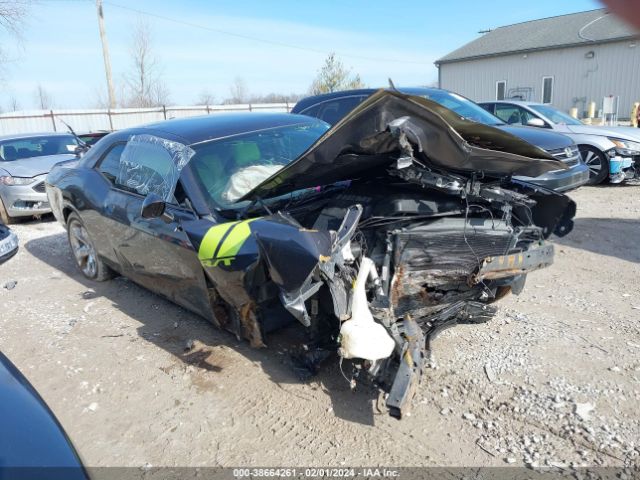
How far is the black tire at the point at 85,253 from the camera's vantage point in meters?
5.18

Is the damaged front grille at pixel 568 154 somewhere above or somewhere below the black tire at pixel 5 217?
above

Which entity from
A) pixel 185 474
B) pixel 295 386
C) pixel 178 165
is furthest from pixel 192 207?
pixel 185 474

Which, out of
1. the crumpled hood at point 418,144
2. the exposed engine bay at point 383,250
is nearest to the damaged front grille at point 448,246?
the exposed engine bay at point 383,250

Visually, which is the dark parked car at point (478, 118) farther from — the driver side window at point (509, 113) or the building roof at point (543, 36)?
the building roof at point (543, 36)

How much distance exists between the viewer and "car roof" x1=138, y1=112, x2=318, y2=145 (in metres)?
3.96

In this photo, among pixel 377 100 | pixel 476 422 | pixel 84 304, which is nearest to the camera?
pixel 377 100

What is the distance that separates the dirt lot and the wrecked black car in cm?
28

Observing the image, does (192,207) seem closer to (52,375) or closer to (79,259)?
(52,375)

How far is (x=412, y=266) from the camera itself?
3057 millimetres

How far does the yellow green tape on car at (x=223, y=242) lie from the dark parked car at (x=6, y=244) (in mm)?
2522

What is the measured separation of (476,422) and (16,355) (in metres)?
3.49

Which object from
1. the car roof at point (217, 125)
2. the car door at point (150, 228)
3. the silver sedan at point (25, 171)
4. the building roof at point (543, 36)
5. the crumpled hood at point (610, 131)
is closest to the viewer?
the car door at point (150, 228)

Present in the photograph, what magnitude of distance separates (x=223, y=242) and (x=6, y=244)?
2821 mm

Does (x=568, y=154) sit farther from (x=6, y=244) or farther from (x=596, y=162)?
(x=6, y=244)
